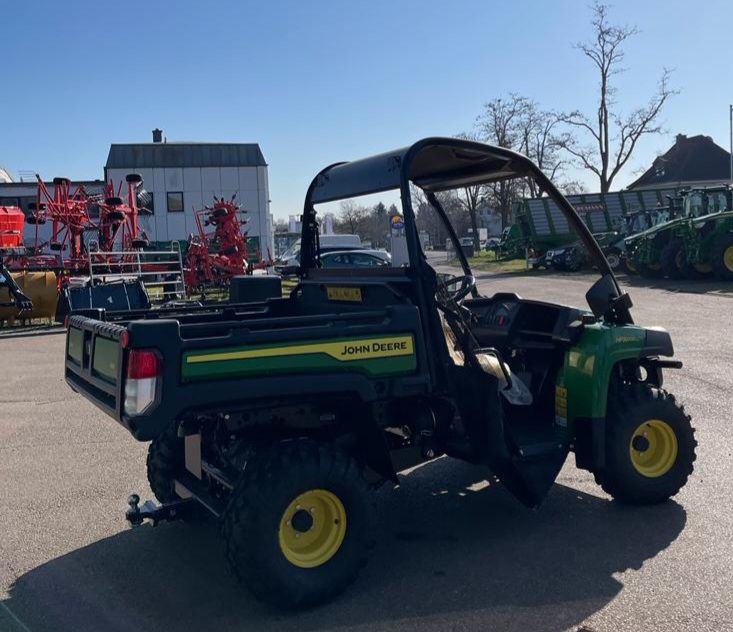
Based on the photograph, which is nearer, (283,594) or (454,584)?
(283,594)

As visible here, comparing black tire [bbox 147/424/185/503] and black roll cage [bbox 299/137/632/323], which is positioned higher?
black roll cage [bbox 299/137/632/323]

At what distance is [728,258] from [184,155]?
37.5 meters

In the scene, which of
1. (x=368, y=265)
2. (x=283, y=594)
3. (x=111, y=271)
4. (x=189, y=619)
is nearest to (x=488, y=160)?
(x=368, y=265)

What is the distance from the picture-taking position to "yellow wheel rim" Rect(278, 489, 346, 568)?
374cm

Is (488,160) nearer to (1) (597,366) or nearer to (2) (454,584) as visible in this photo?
(1) (597,366)

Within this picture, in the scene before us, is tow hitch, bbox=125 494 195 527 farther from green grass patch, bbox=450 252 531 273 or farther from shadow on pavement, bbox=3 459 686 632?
green grass patch, bbox=450 252 531 273

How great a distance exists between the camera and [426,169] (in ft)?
16.3

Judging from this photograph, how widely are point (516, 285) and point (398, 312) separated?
2042 centimetres

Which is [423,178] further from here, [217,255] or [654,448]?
[217,255]

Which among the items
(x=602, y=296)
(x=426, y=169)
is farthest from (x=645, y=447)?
(x=426, y=169)

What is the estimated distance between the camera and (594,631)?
341cm

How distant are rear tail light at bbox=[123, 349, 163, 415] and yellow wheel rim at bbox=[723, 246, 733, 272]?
794 inches

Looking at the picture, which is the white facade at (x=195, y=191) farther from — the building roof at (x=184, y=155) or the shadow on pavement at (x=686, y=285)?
the shadow on pavement at (x=686, y=285)

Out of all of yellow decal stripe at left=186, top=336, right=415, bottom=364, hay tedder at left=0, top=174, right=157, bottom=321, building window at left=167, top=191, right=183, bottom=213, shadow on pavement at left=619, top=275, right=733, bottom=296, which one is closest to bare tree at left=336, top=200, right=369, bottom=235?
yellow decal stripe at left=186, top=336, right=415, bottom=364
